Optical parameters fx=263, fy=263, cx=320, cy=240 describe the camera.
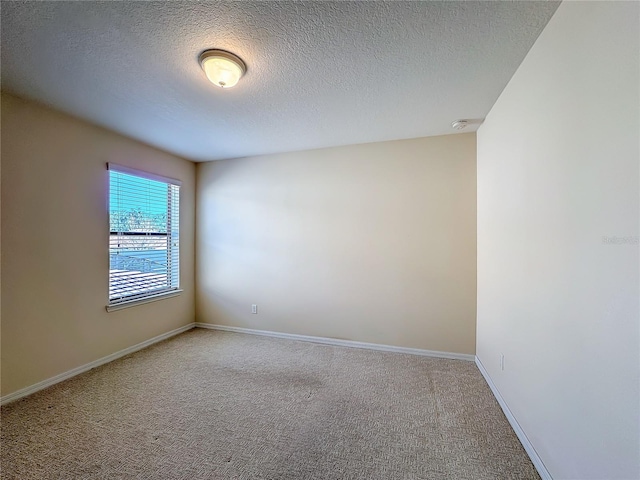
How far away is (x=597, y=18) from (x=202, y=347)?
13.5 feet

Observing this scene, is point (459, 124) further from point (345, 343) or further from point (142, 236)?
point (142, 236)

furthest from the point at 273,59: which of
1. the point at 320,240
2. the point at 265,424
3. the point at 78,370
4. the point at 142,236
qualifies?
the point at 78,370

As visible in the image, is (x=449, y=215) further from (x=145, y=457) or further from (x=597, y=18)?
(x=145, y=457)

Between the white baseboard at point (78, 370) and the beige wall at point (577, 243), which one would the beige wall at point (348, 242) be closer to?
the white baseboard at point (78, 370)

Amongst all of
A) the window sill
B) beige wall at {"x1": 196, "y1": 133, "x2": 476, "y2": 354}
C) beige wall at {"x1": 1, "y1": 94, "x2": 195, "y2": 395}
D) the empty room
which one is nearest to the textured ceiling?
the empty room

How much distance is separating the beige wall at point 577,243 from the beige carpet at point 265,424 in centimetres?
43

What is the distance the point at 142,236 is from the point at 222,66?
2477 millimetres

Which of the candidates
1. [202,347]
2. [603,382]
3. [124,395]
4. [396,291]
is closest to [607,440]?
[603,382]

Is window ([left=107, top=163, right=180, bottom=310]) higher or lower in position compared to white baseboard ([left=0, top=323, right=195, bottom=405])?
higher

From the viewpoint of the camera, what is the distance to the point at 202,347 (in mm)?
3299

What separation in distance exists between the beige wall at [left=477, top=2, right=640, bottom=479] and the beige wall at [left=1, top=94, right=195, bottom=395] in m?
3.84

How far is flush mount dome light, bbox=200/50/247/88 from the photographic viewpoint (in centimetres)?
168

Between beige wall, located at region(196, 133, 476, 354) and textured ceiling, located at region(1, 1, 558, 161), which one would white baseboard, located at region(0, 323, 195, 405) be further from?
textured ceiling, located at region(1, 1, 558, 161)

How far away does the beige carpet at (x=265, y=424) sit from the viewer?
1.55 m
